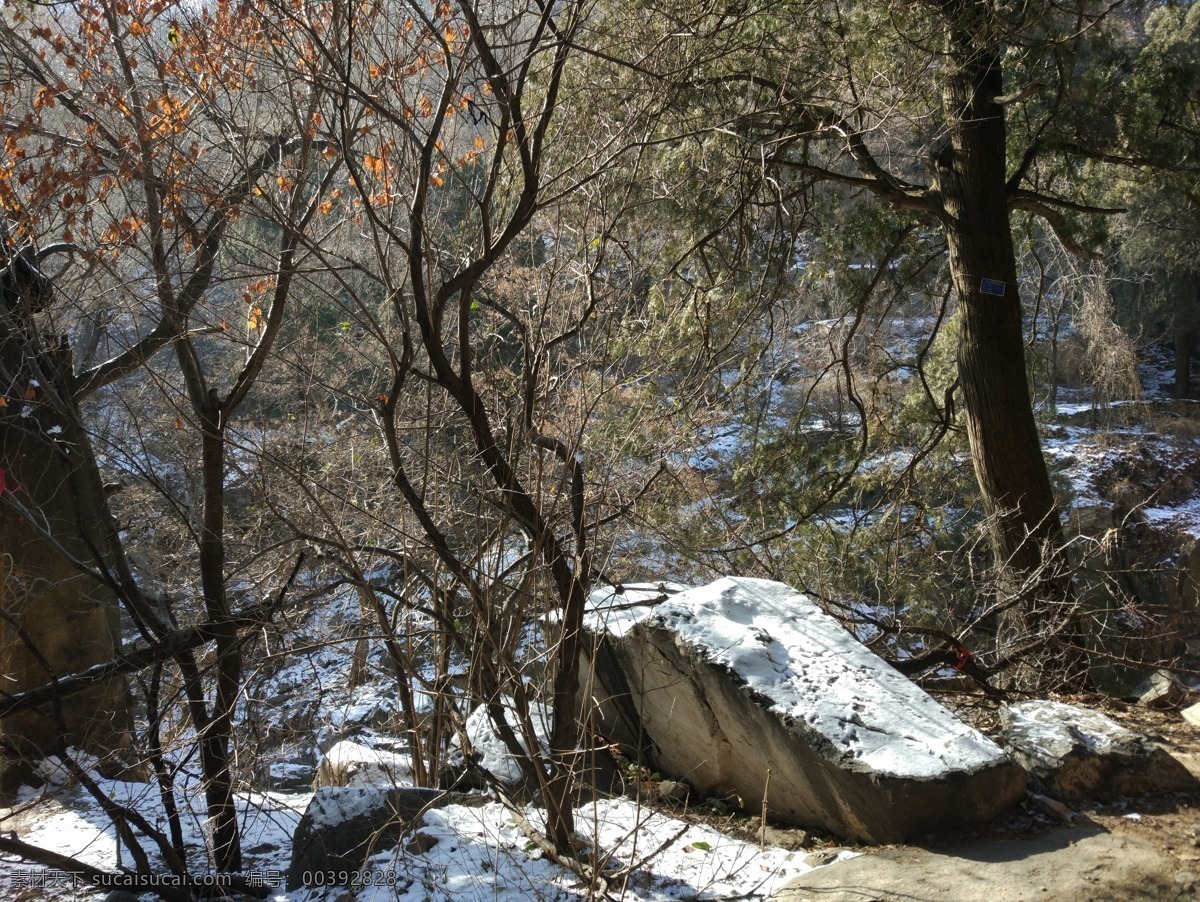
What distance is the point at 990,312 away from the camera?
6.20m

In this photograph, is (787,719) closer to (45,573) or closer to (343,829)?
(343,829)

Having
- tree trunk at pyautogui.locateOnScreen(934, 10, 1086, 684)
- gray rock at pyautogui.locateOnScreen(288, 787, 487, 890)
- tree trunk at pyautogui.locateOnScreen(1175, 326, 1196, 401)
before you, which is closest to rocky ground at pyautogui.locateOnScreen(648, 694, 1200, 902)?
gray rock at pyautogui.locateOnScreen(288, 787, 487, 890)

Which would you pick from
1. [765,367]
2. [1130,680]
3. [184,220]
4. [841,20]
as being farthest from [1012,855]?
[765,367]

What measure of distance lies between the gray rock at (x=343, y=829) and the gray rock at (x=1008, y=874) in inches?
60.2

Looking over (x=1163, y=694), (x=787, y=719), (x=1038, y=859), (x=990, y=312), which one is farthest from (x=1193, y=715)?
(x=990, y=312)

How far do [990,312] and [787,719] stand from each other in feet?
12.5

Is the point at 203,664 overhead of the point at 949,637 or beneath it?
overhead

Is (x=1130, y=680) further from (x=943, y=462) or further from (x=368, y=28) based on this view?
(x=368, y=28)

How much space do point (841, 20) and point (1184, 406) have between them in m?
15.9

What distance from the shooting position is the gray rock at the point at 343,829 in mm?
3580

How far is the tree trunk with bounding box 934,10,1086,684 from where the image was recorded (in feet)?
19.9

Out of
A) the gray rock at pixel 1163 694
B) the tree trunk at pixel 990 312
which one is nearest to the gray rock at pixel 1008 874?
the gray rock at pixel 1163 694

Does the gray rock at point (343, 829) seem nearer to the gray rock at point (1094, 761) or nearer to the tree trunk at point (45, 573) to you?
the tree trunk at point (45, 573)

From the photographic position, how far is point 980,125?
6.27 metres
